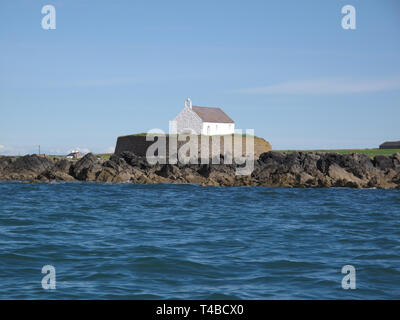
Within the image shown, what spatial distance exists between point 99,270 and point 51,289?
54.6 inches

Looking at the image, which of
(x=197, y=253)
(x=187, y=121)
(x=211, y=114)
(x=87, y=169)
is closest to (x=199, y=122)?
(x=187, y=121)

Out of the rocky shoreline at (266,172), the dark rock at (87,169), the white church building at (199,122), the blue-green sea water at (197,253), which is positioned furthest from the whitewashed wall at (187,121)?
the blue-green sea water at (197,253)

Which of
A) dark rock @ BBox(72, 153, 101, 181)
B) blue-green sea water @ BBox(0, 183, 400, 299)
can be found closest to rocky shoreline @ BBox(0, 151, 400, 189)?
dark rock @ BBox(72, 153, 101, 181)

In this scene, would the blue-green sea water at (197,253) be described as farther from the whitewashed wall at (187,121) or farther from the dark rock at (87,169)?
the whitewashed wall at (187,121)

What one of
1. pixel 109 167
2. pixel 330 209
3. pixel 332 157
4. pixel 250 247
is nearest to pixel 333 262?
pixel 250 247

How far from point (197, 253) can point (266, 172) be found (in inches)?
1246

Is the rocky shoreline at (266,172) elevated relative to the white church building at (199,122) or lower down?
lower down

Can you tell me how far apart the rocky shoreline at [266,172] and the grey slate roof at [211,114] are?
16503 millimetres

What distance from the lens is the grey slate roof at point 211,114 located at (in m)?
62.9

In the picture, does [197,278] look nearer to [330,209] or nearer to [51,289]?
[51,289]

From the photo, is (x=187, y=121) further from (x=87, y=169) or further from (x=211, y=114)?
(x=87, y=169)

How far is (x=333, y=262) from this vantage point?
9.77 m

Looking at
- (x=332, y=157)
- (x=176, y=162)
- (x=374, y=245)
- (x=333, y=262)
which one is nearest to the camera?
(x=333, y=262)
